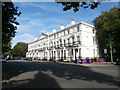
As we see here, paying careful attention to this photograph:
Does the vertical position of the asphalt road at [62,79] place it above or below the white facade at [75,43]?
below

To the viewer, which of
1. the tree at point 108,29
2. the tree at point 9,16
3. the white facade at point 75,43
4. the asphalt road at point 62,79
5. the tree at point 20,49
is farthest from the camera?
the tree at point 20,49

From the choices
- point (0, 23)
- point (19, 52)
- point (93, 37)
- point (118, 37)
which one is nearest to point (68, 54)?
point (93, 37)

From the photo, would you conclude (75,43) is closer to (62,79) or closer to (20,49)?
(62,79)

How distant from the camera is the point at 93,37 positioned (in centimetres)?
4197

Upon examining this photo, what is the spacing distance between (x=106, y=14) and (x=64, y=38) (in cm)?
1405

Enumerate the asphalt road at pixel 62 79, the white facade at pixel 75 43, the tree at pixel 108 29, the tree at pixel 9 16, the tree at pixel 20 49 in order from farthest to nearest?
1. the tree at pixel 20 49
2. the white facade at pixel 75 43
3. the tree at pixel 108 29
4. the tree at pixel 9 16
5. the asphalt road at pixel 62 79

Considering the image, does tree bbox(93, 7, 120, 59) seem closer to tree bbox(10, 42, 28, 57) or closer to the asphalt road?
the asphalt road

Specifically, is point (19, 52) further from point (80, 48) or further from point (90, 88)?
point (90, 88)

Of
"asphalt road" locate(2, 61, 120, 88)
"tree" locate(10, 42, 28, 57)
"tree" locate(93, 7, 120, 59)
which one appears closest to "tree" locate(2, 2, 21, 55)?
"asphalt road" locate(2, 61, 120, 88)

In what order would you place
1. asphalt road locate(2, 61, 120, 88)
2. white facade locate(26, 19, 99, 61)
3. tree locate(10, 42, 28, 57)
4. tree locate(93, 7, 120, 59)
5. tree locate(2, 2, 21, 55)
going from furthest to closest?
tree locate(10, 42, 28, 57)
white facade locate(26, 19, 99, 61)
tree locate(93, 7, 120, 59)
tree locate(2, 2, 21, 55)
asphalt road locate(2, 61, 120, 88)

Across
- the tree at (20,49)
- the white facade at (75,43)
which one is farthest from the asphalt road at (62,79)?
the tree at (20,49)

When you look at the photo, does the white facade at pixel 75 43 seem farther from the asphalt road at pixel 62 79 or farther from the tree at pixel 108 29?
the asphalt road at pixel 62 79

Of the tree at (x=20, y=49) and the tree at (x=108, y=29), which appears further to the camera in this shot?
the tree at (x=20, y=49)

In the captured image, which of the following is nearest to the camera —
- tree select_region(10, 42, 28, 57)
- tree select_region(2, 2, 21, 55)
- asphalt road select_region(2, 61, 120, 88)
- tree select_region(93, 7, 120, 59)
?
asphalt road select_region(2, 61, 120, 88)
